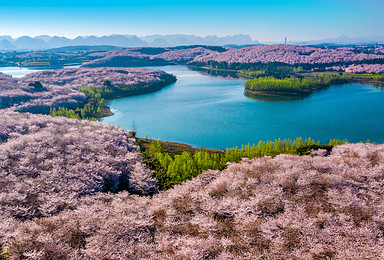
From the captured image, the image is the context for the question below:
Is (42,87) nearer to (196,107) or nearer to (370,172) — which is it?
(196,107)

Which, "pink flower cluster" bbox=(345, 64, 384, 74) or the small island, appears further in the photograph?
"pink flower cluster" bbox=(345, 64, 384, 74)

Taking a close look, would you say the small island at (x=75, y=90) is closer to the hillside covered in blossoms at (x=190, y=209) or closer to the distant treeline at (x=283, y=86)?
the hillside covered in blossoms at (x=190, y=209)

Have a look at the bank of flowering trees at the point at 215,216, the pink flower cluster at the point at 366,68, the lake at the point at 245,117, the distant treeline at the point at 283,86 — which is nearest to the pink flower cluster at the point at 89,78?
the lake at the point at 245,117

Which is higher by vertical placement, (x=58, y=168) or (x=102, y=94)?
(x=102, y=94)

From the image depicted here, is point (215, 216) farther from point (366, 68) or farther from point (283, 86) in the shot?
point (366, 68)

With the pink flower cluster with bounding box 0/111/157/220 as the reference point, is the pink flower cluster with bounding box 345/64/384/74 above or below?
above

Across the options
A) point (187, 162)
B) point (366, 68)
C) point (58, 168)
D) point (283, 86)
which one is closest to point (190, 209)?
point (187, 162)

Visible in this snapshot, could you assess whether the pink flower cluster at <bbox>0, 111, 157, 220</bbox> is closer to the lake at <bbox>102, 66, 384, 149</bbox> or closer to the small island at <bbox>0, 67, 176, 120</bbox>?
the lake at <bbox>102, 66, 384, 149</bbox>

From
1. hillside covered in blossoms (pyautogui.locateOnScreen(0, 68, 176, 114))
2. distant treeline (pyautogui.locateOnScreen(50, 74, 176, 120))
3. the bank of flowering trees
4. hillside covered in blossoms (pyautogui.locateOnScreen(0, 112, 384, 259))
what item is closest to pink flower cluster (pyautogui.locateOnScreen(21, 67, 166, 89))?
hillside covered in blossoms (pyautogui.locateOnScreen(0, 68, 176, 114))
